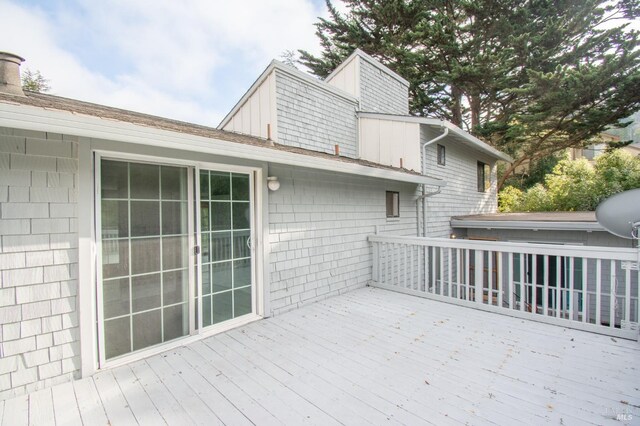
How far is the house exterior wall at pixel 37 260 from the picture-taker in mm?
2381

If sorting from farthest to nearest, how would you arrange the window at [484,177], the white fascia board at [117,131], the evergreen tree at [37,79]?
the evergreen tree at [37,79], the window at [484,177], the white fascia board at [117,131]

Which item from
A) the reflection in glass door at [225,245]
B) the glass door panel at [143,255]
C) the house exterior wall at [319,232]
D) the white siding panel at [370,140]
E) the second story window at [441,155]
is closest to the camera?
the glass door panel at [143,255]

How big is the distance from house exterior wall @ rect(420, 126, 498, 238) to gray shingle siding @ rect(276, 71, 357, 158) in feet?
5.91

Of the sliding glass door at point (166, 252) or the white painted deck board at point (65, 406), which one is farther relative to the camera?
the sliding glass door at point (166, 252)

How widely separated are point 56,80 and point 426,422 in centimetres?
2092

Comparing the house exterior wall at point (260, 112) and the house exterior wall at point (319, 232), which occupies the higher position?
the house exterior wall at point (260, 112)

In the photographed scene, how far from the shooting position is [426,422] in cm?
213

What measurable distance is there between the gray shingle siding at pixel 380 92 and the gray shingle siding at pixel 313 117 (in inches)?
24.2

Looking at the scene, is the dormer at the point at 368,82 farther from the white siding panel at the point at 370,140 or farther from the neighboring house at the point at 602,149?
the neighboring house at the point at 602,149

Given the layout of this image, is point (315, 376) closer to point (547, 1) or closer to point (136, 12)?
point (136, 12)

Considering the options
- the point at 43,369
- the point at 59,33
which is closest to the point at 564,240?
the point at 43,369

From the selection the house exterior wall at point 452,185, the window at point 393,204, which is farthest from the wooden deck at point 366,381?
the house exterior wall at point 452,185

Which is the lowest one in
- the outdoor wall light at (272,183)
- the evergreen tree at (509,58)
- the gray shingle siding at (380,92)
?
the outdoor wall light at (272,183)

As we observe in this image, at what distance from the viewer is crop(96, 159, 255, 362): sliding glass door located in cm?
292
